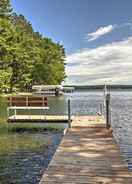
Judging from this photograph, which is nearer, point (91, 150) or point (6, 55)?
point (91, 150)

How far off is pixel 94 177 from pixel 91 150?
12.8 ft

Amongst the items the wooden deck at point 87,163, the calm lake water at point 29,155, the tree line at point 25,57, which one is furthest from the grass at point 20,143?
the tree line at point 25,57

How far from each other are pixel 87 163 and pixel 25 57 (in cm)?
6074

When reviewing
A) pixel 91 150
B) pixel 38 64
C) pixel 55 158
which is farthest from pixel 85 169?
pixel 38 64

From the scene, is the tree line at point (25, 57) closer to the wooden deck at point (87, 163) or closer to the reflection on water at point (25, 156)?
the reflection on water at point (25, 156)

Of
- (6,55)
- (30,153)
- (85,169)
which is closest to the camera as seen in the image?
(85,169)

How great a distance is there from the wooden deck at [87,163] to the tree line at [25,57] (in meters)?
24.5

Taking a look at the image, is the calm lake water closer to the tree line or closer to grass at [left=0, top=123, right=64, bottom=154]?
grass at [left=0, top=123, right=64, bottom=154]

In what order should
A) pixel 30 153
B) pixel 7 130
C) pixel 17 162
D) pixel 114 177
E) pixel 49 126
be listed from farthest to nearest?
pixel 49 126 < pixel 7 130 < pixel 30 153 < pixel 17 162 < pixel 114 177

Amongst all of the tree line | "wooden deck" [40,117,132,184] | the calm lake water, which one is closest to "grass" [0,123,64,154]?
the calm lake water

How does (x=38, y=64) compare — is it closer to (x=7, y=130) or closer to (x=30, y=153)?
(x=7, y=130)

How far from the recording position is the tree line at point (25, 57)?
175ft

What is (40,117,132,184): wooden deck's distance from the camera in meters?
10.6

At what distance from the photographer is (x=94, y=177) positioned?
10820 millimetres
